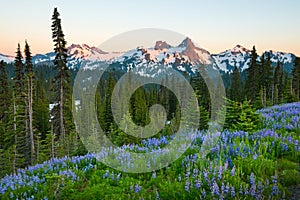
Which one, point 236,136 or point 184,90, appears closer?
point 236,136

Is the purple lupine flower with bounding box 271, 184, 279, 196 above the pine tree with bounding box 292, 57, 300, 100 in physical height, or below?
below

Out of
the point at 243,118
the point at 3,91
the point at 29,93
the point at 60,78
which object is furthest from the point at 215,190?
the point at 3,91

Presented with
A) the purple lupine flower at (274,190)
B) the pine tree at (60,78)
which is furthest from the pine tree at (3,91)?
the purple lupine flower at (274,190)

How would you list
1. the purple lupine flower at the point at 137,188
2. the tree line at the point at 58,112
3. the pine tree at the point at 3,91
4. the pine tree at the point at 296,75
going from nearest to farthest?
1. the purple lupine flower at the point at 137,188
2. the tree line at the point at 58,112
3. the pine tree at the point at 3,91
4. the pine tree at the point at 296,75

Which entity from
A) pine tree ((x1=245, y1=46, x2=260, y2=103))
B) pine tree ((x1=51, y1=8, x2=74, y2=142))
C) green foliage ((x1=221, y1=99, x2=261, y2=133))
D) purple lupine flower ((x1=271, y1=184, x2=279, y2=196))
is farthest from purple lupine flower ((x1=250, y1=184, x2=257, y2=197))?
pine tree ((x1=245, y1=46, x2=260, y2=103))

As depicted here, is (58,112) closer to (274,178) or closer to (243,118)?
(243,118)

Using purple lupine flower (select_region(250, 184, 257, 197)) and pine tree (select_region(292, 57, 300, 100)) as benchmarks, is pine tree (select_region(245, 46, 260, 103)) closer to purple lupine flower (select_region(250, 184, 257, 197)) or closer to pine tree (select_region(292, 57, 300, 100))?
pine tree (select_region(292, 57, 300, 100))

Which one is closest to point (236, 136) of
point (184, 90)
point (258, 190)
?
point (258, 190)

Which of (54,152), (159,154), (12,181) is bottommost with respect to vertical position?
(54,152)

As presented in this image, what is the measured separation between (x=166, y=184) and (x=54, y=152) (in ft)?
114

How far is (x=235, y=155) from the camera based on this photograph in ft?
19.5

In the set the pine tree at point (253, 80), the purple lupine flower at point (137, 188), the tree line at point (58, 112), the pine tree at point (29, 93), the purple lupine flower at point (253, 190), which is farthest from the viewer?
the pine tree at point (253, 80)

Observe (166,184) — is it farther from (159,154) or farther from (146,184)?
(159,154)

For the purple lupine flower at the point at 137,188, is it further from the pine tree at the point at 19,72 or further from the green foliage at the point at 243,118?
the pine tree at the point at 19,72
